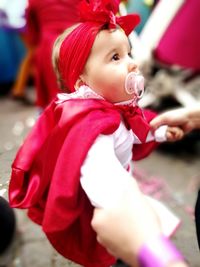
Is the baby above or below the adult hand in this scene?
above

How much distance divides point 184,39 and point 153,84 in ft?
0.85

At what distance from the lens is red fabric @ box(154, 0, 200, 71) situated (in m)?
1.27

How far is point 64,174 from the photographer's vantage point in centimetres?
56

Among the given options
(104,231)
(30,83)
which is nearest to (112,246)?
(104,231)

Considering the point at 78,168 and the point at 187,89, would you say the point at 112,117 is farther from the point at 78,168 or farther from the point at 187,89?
the point at 187,89

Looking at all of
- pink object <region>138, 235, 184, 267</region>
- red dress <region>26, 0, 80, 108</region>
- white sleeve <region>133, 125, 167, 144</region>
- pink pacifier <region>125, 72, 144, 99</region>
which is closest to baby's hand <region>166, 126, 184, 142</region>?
white sleeve <region>133, 125, 167, 144</region>

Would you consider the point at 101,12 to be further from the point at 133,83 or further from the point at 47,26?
the point at 47,26

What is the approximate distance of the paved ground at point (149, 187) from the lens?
763mm

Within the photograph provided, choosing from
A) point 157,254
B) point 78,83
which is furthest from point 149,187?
point 157,254

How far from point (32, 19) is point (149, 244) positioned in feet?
3.52

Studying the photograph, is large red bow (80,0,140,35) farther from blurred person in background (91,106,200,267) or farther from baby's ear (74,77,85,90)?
blurred person in background (91,106,200,267)

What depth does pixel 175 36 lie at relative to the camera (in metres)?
1.30

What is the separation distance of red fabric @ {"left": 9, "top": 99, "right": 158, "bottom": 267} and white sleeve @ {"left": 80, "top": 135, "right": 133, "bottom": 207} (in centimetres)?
1

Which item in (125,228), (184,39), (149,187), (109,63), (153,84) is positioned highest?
(109,63)
